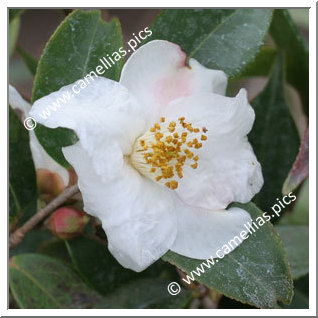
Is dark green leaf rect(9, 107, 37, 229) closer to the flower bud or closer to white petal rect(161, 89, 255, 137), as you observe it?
the flower bud

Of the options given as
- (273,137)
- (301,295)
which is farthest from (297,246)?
(273,137)

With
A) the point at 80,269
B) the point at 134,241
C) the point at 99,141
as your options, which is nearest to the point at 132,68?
the point at 99,141

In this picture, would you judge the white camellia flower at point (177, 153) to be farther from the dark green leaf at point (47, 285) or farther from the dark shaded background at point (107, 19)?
the dark green leaf at point (47, 285)

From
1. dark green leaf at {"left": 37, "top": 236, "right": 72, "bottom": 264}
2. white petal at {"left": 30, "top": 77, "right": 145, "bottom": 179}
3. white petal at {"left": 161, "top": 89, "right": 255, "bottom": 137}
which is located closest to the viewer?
white petal at {"left": 30, "top": 77, "right": 145, "bottom": 179}

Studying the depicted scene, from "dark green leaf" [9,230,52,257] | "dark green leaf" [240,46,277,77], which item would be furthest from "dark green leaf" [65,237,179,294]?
"dark green leaf" [240,46,277,77]

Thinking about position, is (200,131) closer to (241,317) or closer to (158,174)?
(158,174)

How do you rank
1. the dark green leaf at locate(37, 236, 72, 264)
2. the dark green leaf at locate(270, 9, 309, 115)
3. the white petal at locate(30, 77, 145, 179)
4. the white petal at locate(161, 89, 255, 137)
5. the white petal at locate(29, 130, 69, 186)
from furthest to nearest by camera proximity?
the dark green leaf at locate(270, 9, 309, 115) < the dark green leaf at locate(37, 236, 72, 264) < the white petal at locate(29, 130, 69, 186) < the white petal at locate(161, 89, 255, 137) < the white petal at locate(30, 77, 145, 179)
